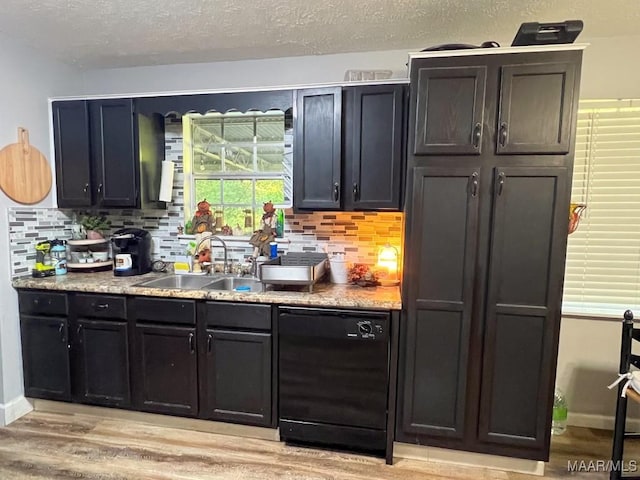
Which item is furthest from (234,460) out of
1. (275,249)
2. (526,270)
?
(526,270)

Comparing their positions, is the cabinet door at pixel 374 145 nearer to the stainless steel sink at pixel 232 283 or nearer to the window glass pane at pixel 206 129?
the stainless steel sink at pixel 232 283

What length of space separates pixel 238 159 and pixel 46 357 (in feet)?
6.26

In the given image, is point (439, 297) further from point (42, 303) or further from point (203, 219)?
point (42, 303)

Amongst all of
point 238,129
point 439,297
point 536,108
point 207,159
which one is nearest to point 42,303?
point 207,159

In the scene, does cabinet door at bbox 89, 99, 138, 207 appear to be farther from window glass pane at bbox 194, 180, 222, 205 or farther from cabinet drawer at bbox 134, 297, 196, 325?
cabinet drawer at bbox 134, 297, 196, 325

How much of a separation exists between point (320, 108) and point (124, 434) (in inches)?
94.2

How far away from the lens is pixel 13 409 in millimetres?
2520

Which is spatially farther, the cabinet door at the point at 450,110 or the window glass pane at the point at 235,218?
the window glass pane at the point at 235,218

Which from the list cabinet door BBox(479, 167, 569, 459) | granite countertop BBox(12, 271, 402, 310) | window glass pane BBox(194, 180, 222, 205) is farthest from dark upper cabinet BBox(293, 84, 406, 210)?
window glass pane BBox(194, 180, 222, 205)

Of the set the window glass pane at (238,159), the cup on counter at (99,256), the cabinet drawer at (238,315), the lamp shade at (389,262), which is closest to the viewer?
the cabinet drawer at (238,315)

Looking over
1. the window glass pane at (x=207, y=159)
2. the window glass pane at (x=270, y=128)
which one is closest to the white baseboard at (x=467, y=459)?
the window glass pane at (x=270, y=128)

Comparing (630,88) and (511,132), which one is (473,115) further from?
(630,88)

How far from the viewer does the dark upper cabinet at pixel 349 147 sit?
7.43ft

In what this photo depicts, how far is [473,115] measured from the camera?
1923 millimetres
